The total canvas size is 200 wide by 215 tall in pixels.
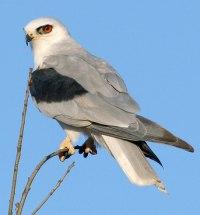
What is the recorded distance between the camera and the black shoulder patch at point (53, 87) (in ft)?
16.9

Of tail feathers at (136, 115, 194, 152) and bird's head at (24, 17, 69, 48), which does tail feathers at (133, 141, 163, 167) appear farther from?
bird's head at (24, 17, 69, 48)

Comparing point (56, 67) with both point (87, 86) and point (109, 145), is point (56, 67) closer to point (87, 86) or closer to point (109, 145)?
point (87, 86)

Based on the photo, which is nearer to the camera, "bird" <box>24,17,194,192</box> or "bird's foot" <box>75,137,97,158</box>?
"bird" <box>24,17,194,192</box>

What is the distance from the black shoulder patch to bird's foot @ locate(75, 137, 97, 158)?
1.65ft

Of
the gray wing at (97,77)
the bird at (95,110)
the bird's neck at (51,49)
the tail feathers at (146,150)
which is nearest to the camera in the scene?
the bird at (95,110)

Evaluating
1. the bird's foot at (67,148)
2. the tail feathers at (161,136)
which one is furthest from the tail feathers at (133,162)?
the bird's foot at (67,148)

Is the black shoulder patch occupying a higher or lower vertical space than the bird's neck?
lower

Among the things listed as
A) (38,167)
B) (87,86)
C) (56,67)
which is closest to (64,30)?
(56,67)

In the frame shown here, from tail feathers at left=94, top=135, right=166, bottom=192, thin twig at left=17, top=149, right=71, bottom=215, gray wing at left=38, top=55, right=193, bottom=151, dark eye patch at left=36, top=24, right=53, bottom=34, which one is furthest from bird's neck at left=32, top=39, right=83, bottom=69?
thin twig at left=17, top=149, right=71, bottom=215

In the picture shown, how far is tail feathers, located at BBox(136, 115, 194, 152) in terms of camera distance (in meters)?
4.22

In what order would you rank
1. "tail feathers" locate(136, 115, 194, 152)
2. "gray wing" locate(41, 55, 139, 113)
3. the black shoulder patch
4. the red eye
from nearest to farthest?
"tail feathers" locate(136, 115, 194, 152) < "gray wing" locate(41, 55, 139, 113) < the black shoulder patch < the red eye

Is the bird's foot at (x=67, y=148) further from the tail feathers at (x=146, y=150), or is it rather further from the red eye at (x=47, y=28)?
the red eye at (x=47, y=28)

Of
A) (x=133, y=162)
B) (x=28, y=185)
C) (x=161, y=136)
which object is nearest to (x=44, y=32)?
(x=133, y=162)

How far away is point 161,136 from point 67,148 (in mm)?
1180
